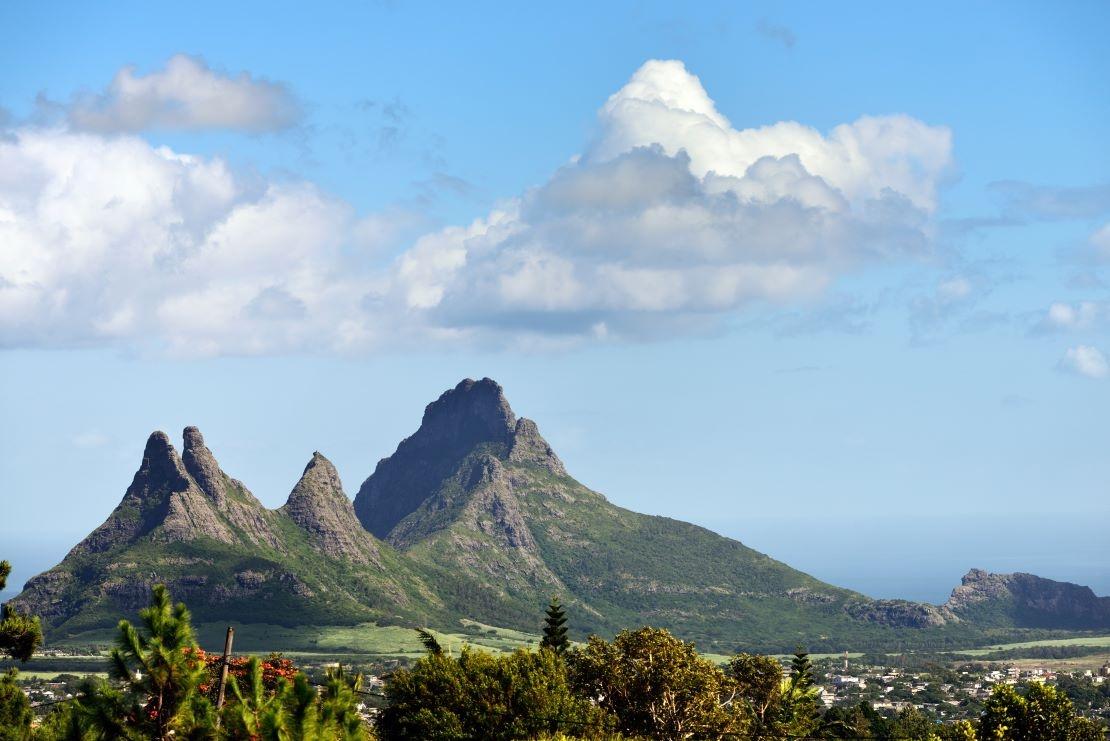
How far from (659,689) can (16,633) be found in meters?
37.9

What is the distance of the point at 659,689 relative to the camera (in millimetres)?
79500

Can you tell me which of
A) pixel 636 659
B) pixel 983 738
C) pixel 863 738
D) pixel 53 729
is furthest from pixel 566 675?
pixel 863 738

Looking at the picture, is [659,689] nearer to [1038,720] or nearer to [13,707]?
[1038,720]

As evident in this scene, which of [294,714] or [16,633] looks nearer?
[294,714]

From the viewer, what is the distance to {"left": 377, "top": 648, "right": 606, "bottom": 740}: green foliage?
73.4 metres

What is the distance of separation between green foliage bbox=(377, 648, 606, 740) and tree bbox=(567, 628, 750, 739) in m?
3.61

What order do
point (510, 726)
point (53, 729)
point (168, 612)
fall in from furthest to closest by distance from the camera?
point (510, 726)
point (53, 729)
point (168, 612)

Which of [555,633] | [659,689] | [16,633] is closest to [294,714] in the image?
[16,633]

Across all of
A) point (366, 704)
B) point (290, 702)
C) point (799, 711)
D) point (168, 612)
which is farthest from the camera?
point (366, 704)

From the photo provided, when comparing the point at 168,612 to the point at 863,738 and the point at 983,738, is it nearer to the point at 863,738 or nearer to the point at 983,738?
the point at 983,738

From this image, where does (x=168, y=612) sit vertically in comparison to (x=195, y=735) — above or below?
above

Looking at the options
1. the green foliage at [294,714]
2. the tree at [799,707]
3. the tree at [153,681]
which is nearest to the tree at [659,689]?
the tree at [799,707]

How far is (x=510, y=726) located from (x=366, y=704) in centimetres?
12548

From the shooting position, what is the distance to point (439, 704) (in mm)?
75750
